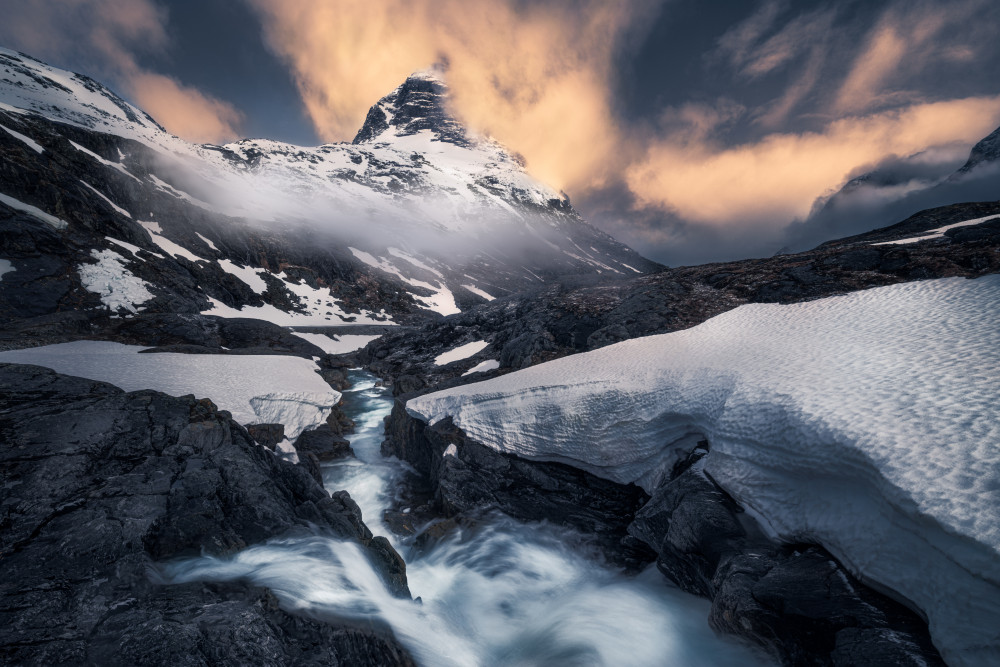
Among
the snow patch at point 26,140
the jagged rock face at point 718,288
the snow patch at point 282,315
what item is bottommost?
the jagged rock face at point 718,288

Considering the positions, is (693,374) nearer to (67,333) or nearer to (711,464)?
(711,464)

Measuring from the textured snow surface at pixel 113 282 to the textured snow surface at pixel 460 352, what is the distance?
25637mm

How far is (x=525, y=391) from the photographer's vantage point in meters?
10.6

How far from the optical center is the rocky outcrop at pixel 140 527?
416 centimetres

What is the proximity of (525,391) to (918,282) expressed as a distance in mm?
10540

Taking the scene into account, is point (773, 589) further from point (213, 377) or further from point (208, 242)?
point (208, 242)

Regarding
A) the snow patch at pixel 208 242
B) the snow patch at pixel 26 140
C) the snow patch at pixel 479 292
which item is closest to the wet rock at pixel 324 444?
the snow patch at pixel 26 140

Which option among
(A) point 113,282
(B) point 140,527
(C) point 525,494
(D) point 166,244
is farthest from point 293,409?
(D) point 166,244

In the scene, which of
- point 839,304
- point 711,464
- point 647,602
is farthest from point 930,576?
point 839,304

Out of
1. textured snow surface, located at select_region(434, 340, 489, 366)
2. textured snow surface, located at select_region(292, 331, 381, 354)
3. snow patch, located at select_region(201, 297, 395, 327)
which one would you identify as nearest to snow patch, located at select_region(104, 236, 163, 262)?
snow patch, located at select_region(201, 297, 395, 327)

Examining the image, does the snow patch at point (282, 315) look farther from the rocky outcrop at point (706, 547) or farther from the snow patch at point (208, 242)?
the rocky outcrop at point (706, 547)

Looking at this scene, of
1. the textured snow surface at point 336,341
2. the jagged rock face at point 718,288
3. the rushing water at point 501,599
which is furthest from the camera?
the textured snow surface at point 336,341

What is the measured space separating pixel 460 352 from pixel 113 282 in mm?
30631

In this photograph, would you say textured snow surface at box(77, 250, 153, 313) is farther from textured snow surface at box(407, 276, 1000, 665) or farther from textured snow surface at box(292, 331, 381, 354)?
textured snow surface at box(407, 276, 1000, 665)
